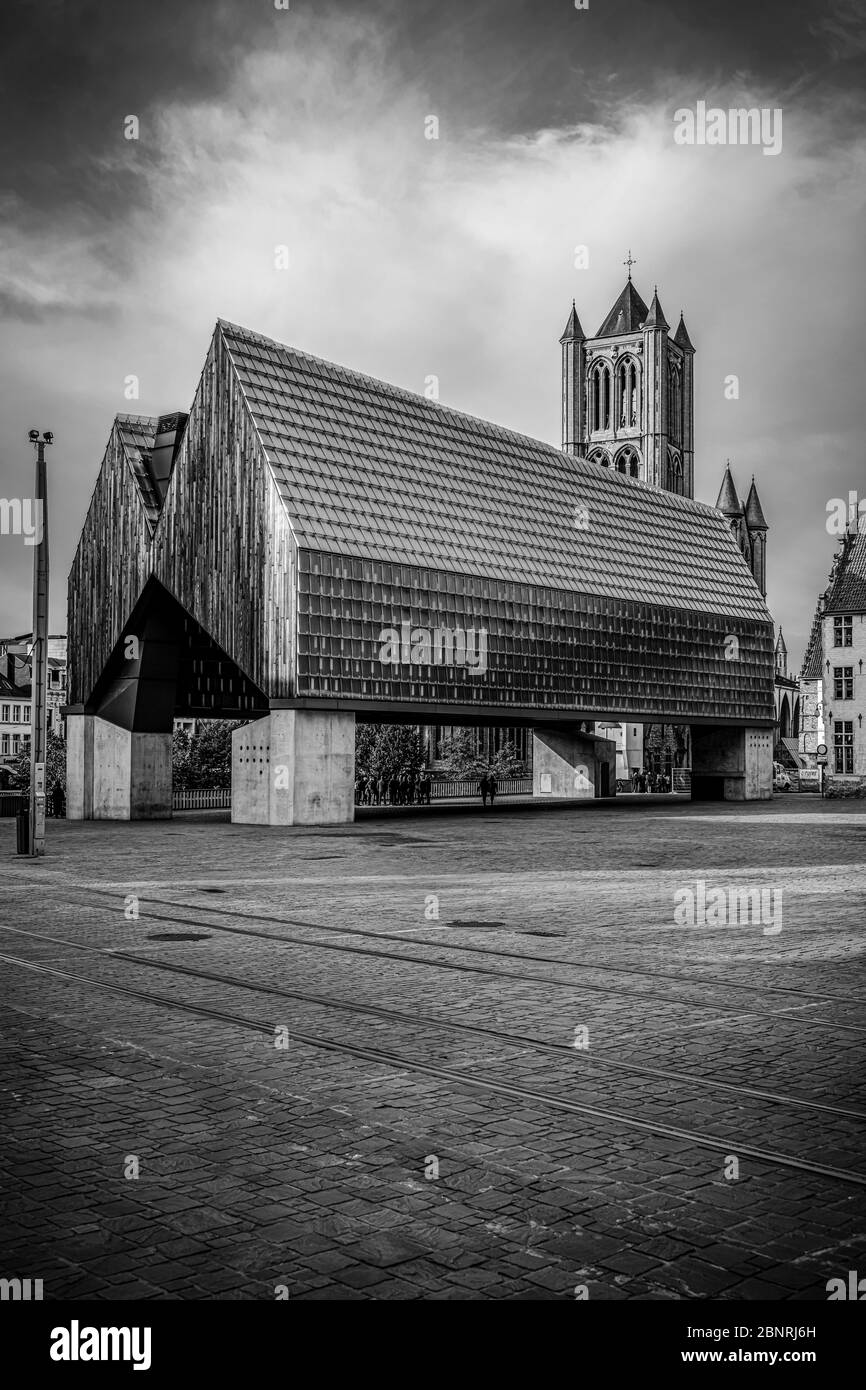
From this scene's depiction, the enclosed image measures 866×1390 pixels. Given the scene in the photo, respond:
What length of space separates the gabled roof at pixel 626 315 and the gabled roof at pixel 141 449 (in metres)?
84.3

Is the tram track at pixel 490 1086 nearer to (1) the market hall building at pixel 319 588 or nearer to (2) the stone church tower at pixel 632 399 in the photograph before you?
Result: (1) the market hall building at pixel 319 588

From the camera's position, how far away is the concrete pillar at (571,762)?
249 feet

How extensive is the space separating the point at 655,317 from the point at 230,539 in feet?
292

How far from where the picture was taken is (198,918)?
1764cm

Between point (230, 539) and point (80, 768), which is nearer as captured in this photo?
point (230, 539)

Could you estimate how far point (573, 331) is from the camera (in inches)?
5089

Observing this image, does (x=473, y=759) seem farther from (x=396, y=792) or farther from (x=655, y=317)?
(x=655, y=317)

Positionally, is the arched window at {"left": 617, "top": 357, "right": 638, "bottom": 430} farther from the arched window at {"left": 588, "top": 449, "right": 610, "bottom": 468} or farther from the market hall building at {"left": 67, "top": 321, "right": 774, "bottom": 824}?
the market hall building at {"left": 67, "top": 321, "right": 774, "bottom": 824}

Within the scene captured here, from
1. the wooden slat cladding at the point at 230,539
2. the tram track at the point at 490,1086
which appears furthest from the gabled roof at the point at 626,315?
the tram track at the point at 490,1086

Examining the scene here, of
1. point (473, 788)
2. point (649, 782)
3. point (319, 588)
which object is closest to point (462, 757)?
point (649, 782)

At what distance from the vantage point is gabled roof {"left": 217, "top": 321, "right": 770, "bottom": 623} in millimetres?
47938

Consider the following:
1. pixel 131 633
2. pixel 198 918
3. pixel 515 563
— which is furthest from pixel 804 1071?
pixel 515 563
